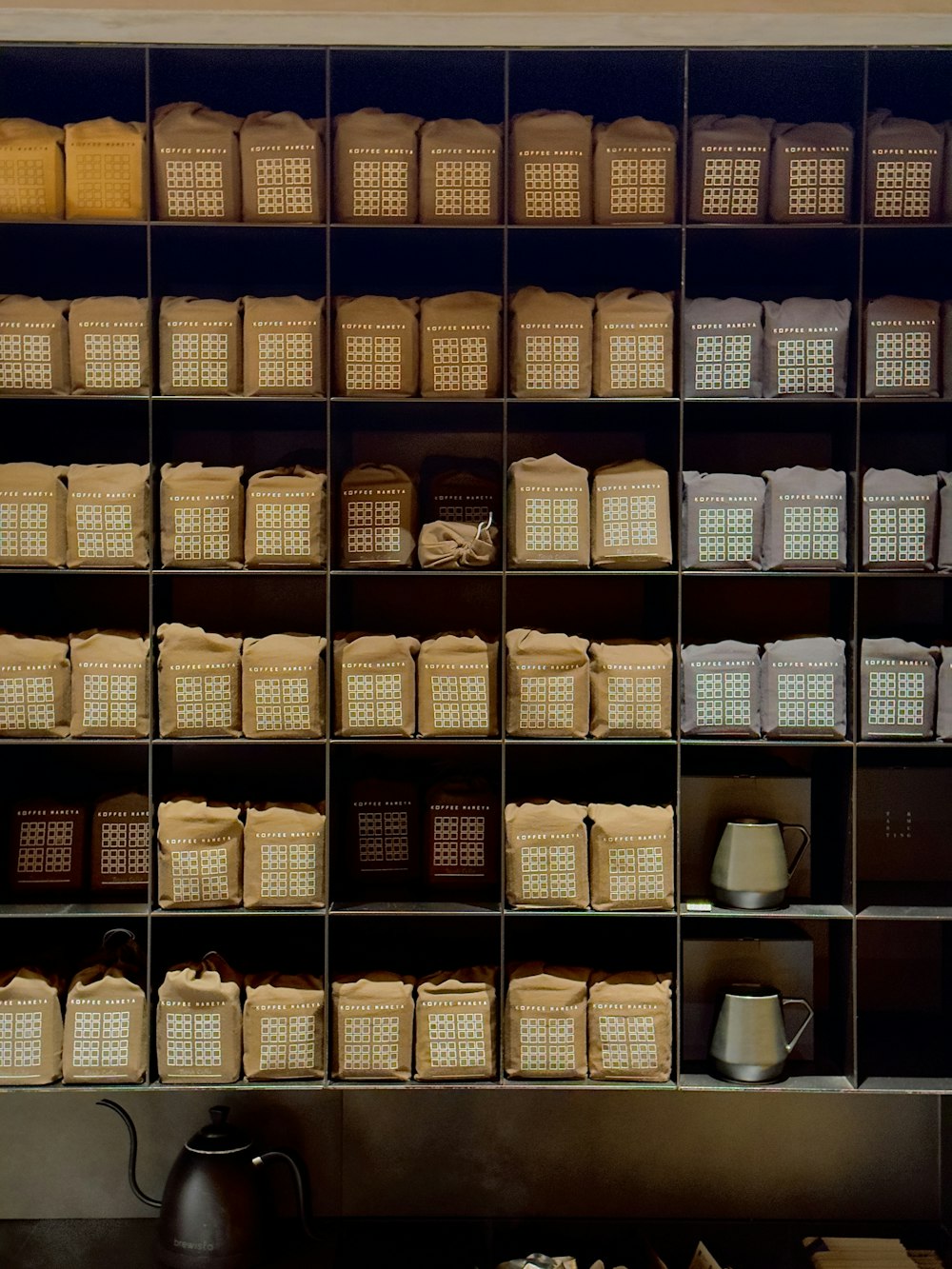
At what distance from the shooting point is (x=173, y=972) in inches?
98.7

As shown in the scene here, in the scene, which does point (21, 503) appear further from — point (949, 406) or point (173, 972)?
point (949, 406)

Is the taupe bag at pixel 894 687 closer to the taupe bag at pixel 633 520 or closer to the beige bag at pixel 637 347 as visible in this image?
the taupe bag at pixel 633 520

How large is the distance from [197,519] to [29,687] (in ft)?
1.79

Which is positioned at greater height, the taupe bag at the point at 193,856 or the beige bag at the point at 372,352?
the beige bag at the point at 372,352

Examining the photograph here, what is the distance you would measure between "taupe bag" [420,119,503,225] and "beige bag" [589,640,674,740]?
3.46ft

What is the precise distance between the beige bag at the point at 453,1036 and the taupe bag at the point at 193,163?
1.88m

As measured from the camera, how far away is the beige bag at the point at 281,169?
2.53 m

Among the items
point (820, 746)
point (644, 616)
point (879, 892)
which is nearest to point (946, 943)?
point (879, 892)

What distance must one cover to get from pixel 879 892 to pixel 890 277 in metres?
1.54

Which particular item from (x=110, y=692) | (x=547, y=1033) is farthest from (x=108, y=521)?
(x=547, y=1033)

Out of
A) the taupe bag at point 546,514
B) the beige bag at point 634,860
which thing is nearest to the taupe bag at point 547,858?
the beige bag at point 634,860

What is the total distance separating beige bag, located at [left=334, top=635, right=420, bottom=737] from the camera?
8.41 ft

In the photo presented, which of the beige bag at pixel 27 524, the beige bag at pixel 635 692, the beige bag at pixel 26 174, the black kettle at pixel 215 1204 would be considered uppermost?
the beige bag at pixel 26 174

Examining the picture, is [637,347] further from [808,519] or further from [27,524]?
[27,524]
